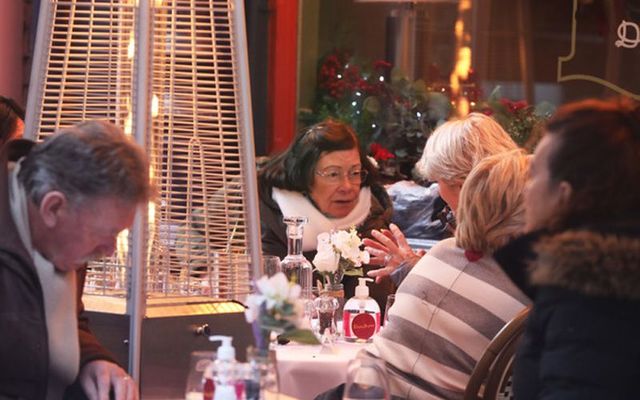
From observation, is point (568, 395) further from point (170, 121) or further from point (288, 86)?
point (288, 86)

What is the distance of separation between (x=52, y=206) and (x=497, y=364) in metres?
1.28

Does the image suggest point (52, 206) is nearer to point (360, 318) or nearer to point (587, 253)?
point (587, 253)

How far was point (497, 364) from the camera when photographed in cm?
324

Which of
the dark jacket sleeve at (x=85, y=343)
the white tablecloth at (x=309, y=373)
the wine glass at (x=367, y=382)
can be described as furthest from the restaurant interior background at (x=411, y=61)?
the wine glass at (x=367, y=382)

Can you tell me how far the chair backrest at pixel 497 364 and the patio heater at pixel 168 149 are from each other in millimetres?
632

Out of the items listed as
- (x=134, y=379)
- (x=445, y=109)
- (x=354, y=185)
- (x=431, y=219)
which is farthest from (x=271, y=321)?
(x=445, y=109)

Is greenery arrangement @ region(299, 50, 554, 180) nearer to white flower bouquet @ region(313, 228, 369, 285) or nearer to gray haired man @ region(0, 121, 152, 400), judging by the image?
white flower bouquet @ region(313, 228, 369, 285)

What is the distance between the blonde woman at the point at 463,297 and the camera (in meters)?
3.36

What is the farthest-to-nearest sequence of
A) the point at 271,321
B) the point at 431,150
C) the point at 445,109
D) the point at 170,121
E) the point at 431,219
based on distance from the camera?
the point at 445,109 < the point at 431,219 < the point at 431,150 < the point at 170,121 < the point at 271,321

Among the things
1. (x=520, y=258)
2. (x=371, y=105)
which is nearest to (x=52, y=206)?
(x=520, y=258)

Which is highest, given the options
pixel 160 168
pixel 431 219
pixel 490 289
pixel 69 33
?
pixel 69 33

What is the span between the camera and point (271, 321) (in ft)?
8.15

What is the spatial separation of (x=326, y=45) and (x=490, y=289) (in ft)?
13.9

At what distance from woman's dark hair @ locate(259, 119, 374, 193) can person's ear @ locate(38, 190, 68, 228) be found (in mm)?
2626
